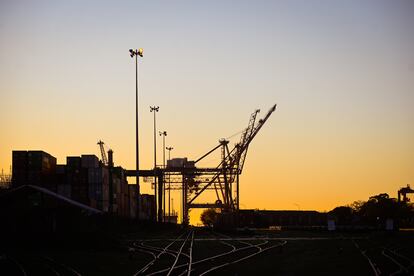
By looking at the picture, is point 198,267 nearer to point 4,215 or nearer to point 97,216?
point 4,215

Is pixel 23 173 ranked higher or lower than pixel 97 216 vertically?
higher

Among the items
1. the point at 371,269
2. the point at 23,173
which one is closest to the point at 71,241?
the point at 371,269

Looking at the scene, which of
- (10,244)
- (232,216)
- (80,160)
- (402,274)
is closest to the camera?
(402,274)

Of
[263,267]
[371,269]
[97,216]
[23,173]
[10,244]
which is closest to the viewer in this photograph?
[371,269]

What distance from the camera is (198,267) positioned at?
27.3 meters

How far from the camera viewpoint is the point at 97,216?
211 ft

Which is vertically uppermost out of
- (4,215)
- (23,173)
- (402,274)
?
(23,173)

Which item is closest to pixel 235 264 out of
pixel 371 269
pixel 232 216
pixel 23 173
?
pixel 371 269

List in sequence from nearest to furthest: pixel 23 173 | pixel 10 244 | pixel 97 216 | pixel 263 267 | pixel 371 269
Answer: pixel 371 269, pixel 263 267, pixel 10 244, pixel 97 216, pixel 23 173

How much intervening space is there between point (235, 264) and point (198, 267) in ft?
8.71

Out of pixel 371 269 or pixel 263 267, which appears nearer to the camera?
pixel 371 269

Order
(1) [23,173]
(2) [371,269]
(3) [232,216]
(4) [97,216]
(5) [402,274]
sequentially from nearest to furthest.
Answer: (5) [402,274] → (2) [371,269] → (4) [97,216] → (1) [23,173] → (3) [232,216]

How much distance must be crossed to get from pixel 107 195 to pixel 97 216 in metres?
39.6

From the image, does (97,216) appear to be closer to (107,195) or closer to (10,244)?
(10,244)
